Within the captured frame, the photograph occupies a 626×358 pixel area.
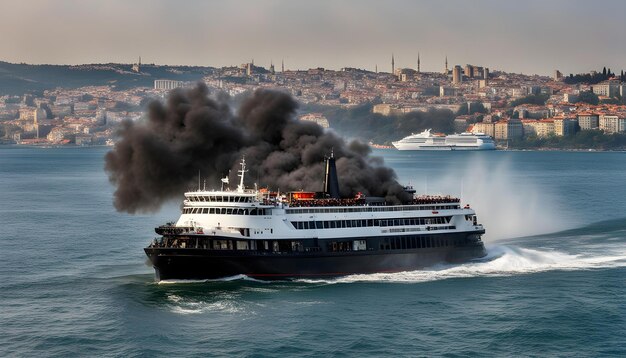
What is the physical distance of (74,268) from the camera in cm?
4350

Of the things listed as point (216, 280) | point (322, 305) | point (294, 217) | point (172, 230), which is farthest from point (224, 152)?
point (322, 305)

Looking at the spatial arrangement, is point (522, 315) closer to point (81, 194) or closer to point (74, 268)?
point (74, 268)

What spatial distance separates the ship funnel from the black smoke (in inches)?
45.1

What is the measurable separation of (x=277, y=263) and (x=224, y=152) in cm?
1206

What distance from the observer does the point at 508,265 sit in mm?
44438

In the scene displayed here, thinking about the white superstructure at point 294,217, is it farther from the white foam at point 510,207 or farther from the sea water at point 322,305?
the white foam at point 510,207

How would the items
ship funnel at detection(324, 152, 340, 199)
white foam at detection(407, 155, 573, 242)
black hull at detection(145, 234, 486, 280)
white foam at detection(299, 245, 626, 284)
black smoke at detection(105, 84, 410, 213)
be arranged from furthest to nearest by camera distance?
1. white foam at detection(407, 155, 573, 242)
2. black smoke at detection(105, 84, 410, 213)
3. ship funnel at detection(324, 152, 340, 199)
4. white foam at detection(299, 245, 626, 284)
5. black hull at detection(145, 234, 486, 280)

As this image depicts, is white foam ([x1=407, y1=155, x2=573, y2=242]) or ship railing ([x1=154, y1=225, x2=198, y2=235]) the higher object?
ship railing ([x1=154, y1=225, x2=198, y2=235])

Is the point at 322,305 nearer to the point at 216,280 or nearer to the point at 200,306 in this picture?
the point at 200,306

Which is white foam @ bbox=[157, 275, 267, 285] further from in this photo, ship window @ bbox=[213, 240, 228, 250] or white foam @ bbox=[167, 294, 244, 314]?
white foam @ bbox=[167, 294, 244, 314]

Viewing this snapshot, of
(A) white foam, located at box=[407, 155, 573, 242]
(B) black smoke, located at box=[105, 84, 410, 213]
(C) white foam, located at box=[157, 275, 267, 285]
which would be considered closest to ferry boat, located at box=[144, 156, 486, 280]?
(C) white foam, located at box=[157, 275, 267, 285]

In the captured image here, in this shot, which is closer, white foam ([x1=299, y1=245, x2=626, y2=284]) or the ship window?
the ship window

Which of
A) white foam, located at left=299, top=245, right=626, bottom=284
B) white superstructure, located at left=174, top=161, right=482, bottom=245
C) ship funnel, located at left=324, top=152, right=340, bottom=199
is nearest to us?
white superstructure, located at left=174, top=161, right=482, bottom=245

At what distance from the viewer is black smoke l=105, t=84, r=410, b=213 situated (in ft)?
156
